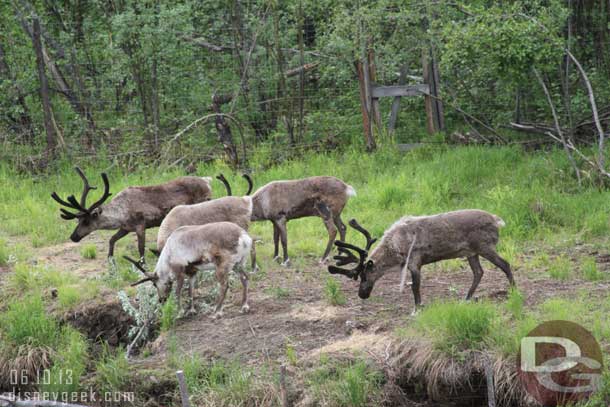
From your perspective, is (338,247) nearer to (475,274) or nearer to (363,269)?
(363,269)

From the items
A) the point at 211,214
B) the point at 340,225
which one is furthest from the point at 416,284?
the point at 211,214

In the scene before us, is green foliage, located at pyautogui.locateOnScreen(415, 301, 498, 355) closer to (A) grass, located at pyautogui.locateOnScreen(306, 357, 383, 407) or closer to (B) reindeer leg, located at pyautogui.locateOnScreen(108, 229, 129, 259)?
(A) grass, located at pyautogui.locateOnScreen(306, 357, 383, 407)

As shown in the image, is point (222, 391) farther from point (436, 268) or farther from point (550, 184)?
point (550, 184)

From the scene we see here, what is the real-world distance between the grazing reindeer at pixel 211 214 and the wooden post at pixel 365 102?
4781 mm

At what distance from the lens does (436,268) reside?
10906 mm

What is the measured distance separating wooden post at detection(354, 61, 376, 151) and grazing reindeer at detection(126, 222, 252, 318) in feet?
20.4

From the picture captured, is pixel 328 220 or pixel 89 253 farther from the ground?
pixel 328 220

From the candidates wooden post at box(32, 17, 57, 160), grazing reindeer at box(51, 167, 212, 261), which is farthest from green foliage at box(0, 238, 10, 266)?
wooden post at box(32, 17, 57, 160)

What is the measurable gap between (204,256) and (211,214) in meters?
1.46

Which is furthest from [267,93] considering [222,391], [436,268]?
[222,391]

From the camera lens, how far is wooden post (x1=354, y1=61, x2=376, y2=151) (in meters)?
15.5

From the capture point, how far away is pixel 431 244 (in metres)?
9.30

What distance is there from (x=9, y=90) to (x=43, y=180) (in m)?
2.03

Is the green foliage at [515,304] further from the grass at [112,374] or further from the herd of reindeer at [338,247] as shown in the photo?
the grass at [112,374]
